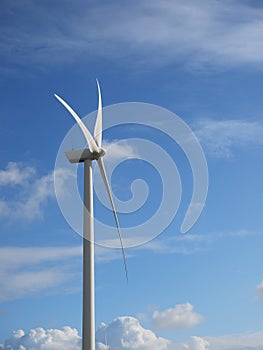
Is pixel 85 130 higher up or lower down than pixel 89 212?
higher up

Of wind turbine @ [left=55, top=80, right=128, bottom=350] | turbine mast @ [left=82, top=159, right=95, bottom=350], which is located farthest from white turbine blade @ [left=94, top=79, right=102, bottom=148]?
turbine mast @ [left=82, top=159, right=95, bottom=350]

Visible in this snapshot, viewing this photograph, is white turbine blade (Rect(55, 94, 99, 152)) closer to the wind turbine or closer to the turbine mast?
the wind turbine

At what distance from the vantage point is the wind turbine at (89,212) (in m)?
40.9

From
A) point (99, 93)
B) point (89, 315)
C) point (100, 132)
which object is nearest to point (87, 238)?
point (89, 315)

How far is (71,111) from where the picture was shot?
47.2 m

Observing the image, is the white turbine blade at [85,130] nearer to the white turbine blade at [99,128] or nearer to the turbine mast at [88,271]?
the white turbine blade at [99,128]

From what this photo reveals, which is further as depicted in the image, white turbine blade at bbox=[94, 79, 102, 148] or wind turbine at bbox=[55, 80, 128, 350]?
white turbine blade at bbox=[94, 79, 102, 148]

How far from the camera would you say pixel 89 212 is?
147 ft

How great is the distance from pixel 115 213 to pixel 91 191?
8.81ft

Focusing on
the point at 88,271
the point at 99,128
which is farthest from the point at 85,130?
the point at 88,271

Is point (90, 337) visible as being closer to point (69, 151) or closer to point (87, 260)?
point (87, 260)

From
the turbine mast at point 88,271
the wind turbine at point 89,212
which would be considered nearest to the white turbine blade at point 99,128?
the wind turbine at point 89,212

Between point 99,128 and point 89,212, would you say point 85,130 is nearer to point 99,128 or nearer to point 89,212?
point 99,128

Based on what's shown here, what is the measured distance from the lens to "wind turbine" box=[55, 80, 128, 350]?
40.9m
